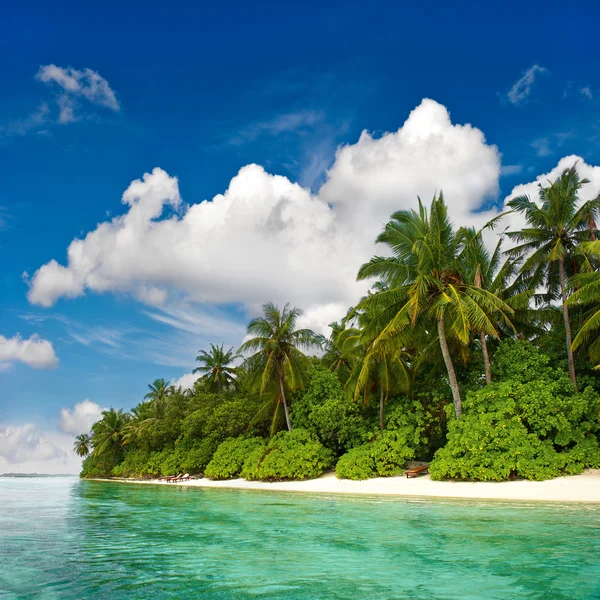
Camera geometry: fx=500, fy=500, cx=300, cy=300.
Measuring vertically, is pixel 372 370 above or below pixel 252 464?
above

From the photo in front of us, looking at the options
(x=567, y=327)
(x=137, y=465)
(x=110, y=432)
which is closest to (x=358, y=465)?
(x=567, y=327)

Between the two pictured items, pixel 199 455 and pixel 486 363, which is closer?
pixel 486 363

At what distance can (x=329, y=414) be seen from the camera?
27.5m

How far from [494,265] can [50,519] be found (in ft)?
70.7

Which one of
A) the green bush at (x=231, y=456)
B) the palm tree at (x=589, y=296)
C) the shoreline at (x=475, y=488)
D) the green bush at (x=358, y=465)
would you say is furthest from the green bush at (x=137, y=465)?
the palm tree at (x=589, y=296)

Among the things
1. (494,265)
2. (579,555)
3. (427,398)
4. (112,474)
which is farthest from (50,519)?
(112,474)

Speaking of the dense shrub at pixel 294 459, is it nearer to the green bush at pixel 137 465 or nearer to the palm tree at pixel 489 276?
the palm tree at pixel 489 276

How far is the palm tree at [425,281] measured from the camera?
20922mm

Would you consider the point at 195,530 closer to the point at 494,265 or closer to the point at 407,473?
the point at 407,473

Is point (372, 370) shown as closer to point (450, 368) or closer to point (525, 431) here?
point (450, 368)

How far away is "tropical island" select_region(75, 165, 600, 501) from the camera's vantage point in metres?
19.9

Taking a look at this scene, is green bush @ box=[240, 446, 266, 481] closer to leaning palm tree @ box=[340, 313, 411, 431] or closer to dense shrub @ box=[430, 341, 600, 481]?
leaning palm tree @ box=[340, 313, 411, 431]

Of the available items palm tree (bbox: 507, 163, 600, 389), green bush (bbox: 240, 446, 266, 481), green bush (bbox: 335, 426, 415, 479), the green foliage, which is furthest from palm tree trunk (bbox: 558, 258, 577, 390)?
green bush (bbox: 240, 446, 266, 481)

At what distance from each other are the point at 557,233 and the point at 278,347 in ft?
54.8
